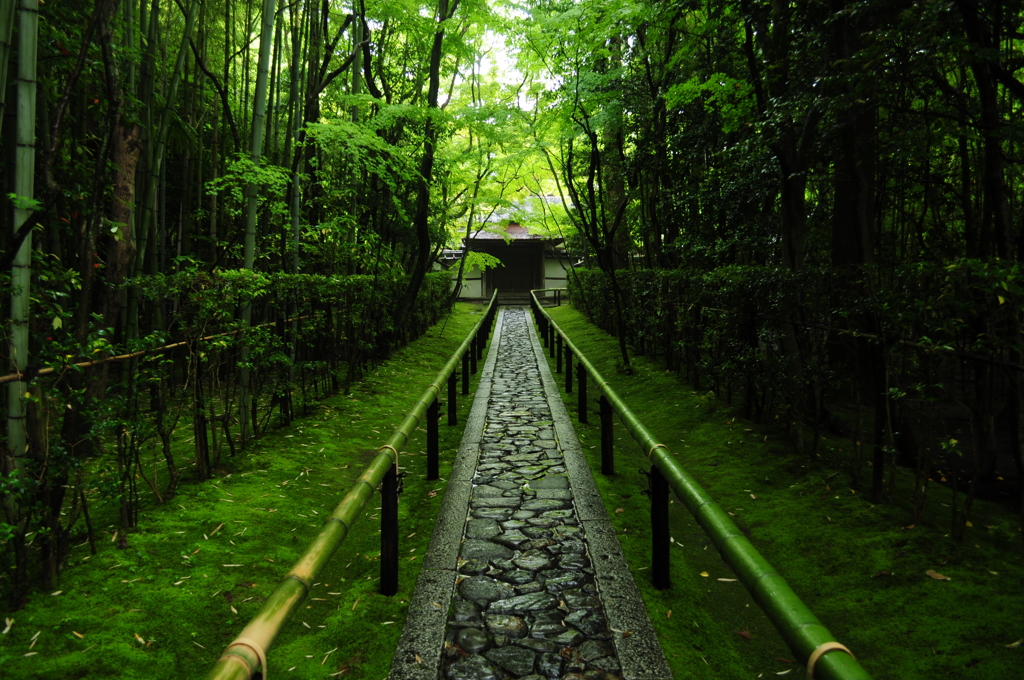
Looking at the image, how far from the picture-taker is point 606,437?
5441mm

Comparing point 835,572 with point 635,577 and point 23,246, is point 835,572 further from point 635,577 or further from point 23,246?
point 23,246

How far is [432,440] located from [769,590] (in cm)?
372

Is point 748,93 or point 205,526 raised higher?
point 748,93

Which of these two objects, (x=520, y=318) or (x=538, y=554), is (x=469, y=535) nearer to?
(x=538, y=554)

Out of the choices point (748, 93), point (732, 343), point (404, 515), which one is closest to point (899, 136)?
point (748, 93)

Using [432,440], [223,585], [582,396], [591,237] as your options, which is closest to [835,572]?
[432,440]

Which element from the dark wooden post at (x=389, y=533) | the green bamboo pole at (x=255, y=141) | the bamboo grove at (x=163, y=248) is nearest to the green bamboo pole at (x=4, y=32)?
the bamboo grove at (x=163, y=248)

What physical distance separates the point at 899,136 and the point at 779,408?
275 cm

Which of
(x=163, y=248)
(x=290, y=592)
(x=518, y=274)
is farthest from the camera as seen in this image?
(x=518, y=274)

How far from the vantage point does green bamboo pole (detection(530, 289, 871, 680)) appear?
5.30ft

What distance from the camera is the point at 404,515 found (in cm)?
470

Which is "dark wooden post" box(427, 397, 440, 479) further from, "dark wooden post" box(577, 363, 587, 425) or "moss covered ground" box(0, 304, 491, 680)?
"dark wooden post" box(577, 363, 587, 425)

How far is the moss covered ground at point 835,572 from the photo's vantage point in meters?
2.84

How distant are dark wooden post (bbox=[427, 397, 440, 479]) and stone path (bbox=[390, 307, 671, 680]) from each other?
225mm
